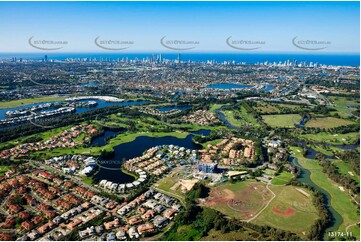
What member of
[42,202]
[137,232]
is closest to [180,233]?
[137,232]

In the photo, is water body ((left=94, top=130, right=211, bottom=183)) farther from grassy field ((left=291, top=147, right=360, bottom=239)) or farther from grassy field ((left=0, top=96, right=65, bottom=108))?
grassy field ((left=0, top=96, right=65, bottom=108))

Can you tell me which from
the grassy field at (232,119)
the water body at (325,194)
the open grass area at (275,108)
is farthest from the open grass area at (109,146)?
the open grass area at (275,108)

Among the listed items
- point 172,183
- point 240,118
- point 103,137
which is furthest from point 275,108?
point 172,183

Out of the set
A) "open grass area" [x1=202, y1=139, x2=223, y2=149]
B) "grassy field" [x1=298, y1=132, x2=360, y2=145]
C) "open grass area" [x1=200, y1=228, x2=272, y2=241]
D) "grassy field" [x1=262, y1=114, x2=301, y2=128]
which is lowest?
"open grass area" [x1=200, y1=228, x2=272, y2=241]

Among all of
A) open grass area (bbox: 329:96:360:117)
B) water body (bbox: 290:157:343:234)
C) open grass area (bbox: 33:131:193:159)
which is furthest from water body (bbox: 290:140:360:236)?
open grass area (bbox: 329:96:360:117)

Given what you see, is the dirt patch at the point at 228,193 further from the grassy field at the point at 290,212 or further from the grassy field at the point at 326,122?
the grassy field at the point at 326,122

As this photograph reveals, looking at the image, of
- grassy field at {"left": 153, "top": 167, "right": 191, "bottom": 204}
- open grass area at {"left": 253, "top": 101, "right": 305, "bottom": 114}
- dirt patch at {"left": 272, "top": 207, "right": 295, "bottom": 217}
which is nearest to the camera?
dirt patch at {"left": 272, "top": 207, "right": 295, "bottom": 217}
